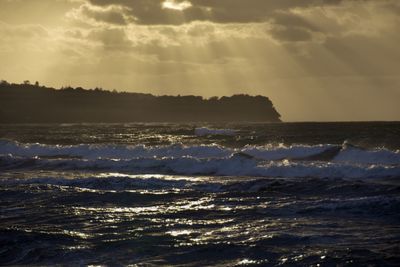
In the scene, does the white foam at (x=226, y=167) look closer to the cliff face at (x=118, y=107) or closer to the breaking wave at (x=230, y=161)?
the breaking wave at (x=230, y=161)

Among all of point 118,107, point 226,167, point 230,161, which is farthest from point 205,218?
point 118,107

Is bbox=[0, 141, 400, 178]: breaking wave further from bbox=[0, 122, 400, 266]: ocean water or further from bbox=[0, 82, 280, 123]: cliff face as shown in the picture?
bbox=[0, 82, 280, 123]: cliff face

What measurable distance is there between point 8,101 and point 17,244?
492 ft

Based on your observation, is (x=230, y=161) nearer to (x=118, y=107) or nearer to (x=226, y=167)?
(x=226, y=167)

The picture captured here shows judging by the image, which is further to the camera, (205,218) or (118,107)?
(118,107)

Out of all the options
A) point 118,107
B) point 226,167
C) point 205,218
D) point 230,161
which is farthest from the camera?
point 118,107

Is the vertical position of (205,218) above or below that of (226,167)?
below

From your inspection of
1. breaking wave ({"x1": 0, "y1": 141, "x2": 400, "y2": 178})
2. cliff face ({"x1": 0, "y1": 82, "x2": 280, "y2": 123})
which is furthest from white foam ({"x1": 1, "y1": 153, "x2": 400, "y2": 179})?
cliff face ({"x1": 0, "y1": 82, "x2": 280, "y2": 123})

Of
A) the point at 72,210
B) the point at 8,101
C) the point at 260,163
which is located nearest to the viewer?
the point at 72,210

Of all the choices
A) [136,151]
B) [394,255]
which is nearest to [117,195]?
[394,255]

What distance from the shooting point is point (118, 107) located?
176 meters

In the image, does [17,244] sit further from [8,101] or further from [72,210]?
[8,101]

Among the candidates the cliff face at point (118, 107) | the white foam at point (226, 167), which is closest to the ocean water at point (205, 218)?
the white foam at point (226, 167)

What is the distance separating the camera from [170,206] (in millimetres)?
19875
